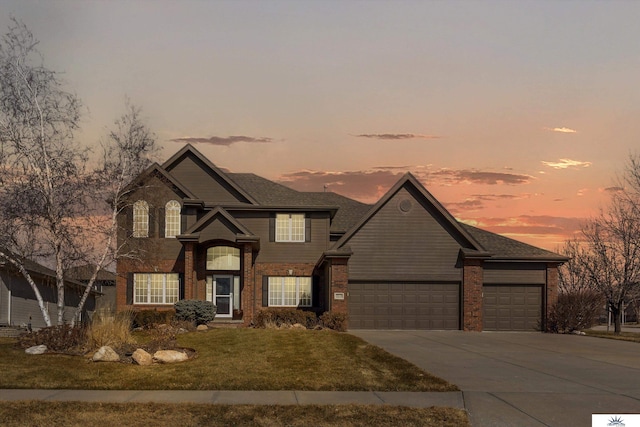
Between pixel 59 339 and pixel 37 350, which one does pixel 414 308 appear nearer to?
pixel 59 339

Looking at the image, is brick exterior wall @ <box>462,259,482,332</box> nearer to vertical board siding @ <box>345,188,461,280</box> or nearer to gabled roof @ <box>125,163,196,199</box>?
vertical board siding @ <box>345,188,461,280</box>

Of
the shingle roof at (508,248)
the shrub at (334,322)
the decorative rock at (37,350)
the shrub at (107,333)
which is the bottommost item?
the shrub at (334,322)

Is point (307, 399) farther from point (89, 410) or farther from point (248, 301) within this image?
point (248, 301)

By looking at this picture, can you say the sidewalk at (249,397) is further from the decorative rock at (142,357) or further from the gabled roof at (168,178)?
the gabled roof at (168,178)

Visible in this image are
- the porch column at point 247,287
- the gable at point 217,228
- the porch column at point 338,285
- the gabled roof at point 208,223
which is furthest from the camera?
the porch column at point 247,287

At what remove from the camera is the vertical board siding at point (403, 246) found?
33.6 m

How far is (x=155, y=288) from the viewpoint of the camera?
36625 millimetres

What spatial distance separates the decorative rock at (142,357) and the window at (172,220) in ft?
62.0

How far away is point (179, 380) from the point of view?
15875mm

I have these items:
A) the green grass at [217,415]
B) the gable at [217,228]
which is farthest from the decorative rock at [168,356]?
the gable at [217,228]

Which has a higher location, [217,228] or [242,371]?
[217,228]

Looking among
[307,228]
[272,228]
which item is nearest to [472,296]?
[307,228]

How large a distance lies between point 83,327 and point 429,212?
18483mm

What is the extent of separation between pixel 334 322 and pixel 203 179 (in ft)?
37.8
